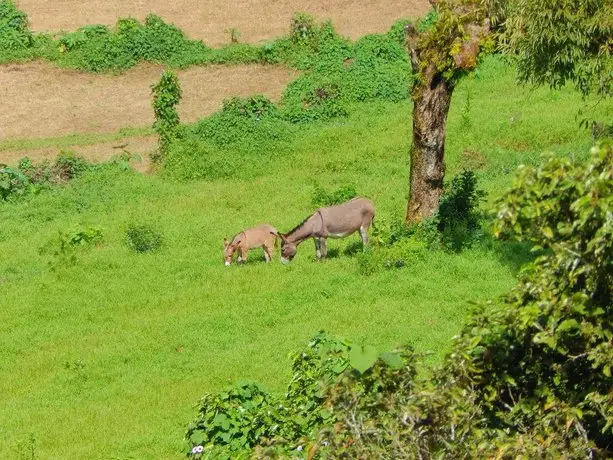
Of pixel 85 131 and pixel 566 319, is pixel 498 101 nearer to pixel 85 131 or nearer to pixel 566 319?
pixel 85 131

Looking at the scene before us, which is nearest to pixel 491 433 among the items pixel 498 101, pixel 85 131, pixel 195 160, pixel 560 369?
pixel 560 369

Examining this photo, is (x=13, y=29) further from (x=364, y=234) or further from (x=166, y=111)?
(x=364, y=234)

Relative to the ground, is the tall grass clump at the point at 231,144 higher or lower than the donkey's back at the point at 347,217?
lower

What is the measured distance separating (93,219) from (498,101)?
37.0 feet

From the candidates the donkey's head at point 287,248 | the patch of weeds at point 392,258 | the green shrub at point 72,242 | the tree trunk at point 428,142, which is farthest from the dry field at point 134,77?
the patch of weeds at point 392,258

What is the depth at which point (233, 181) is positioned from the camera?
92.7 feet

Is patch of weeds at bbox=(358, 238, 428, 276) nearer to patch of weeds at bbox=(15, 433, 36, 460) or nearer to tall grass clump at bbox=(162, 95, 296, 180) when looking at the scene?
patch of weeds at bbox=(15, 433, 36, 460)

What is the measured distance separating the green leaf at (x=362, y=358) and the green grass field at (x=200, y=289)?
5.21 metres

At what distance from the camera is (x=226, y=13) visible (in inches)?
1558

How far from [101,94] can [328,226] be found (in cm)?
1501

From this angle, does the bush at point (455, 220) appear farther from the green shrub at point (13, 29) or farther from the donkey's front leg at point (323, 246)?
the green shrub at point (13, 29)

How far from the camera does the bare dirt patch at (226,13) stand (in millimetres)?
38031

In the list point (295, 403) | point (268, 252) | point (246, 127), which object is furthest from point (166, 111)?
point (295, 403)

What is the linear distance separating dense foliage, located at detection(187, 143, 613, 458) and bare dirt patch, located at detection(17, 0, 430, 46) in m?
28.3
